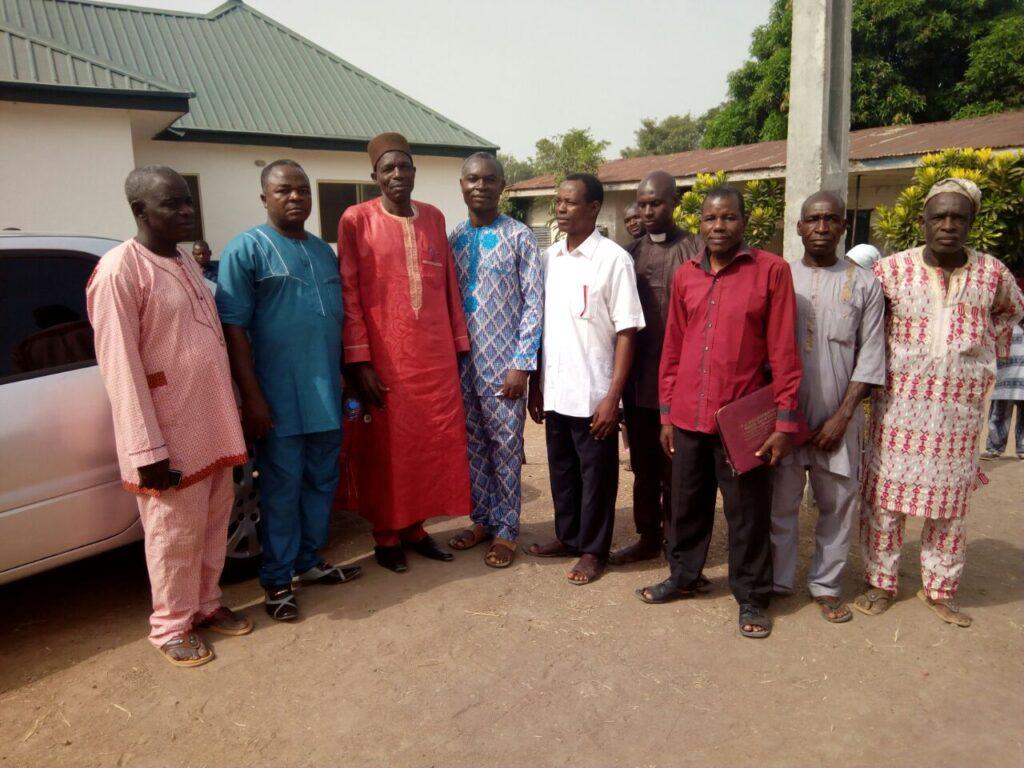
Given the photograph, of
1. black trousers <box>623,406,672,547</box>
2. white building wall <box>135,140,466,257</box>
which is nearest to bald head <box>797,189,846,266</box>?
black trousers <box>623,406,672,547</box>

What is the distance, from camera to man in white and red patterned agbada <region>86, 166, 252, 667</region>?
2707mm

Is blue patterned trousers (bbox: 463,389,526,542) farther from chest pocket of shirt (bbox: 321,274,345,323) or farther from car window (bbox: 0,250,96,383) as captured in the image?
car window (bbox: 0,250,96,383)

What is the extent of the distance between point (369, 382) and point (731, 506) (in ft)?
5.87

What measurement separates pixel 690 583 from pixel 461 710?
4.33 feet

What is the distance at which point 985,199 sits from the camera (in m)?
7.25

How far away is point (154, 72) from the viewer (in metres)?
11.4

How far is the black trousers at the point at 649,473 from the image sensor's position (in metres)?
3.81

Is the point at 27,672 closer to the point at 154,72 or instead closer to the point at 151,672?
the point at 151,672

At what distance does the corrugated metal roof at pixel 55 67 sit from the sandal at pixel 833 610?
8350 millimetres

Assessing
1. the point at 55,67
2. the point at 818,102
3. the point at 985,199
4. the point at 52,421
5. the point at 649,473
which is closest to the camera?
→ the point at 52,421

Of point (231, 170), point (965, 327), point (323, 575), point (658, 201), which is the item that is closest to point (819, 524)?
point (965, 327)

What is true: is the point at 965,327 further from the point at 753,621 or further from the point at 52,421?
the point at 52,421

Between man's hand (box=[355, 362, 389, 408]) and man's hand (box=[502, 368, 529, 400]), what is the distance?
62 centimetres

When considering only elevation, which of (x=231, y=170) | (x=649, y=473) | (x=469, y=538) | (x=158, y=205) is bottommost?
(x=469, y=538)
